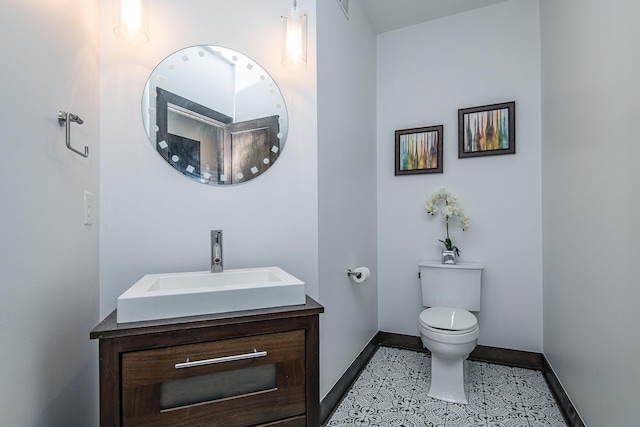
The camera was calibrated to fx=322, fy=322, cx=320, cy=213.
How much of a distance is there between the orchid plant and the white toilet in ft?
0.68

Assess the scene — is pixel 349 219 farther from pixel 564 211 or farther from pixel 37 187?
pixel 37 187

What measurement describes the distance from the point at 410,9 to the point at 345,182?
150cm

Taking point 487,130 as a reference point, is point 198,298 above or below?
below

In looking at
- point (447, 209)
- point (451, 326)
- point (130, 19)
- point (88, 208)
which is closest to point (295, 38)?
point (130, 19)

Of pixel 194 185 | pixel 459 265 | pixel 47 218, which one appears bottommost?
pixel 459 265

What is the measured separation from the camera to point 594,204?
4.43 ft

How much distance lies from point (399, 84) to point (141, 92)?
1990mm

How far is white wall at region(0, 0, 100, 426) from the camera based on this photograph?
0.84 metres

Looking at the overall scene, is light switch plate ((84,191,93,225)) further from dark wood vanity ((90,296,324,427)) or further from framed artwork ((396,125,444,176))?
framed artwork ((396,125,444,176))

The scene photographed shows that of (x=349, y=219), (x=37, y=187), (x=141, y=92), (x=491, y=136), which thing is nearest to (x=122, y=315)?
(x=37, y=187)

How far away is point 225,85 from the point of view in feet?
5.03

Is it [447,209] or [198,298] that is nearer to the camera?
[198,298]

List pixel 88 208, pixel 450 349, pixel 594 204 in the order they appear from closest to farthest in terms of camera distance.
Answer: pixel 88 208 → pixel 594 204 → pixel 450 349

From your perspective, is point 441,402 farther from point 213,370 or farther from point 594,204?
point 213,370
